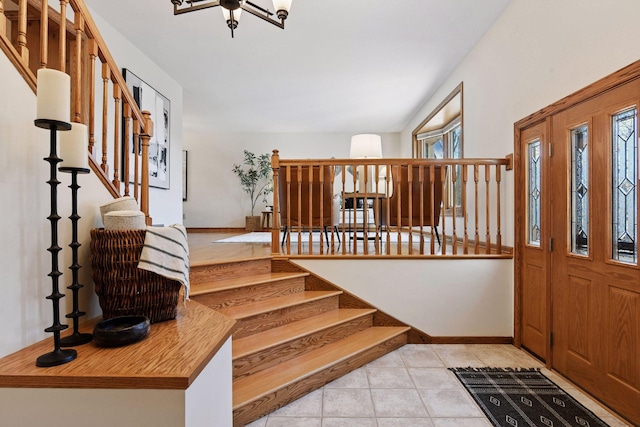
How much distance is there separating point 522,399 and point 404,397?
748mm

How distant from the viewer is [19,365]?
43.3 inches

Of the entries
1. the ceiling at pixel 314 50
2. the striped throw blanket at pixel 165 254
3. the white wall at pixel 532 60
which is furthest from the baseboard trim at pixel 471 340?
the ceiling at pixel 314 50

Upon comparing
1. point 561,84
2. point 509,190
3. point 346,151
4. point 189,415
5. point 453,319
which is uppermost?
point 346,151

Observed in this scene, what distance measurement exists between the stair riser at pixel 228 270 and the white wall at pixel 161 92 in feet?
6.73

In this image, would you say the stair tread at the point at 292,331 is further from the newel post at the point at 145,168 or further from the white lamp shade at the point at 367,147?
the white lamp shade at the point at 367,147

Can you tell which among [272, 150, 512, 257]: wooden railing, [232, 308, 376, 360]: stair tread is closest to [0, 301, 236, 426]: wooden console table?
[232, 308, 376, 360]: stair tread

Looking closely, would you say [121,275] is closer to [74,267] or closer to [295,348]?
[74,267]

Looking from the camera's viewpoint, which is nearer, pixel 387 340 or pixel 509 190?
pixel 387 340

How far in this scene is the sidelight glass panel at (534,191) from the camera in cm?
273

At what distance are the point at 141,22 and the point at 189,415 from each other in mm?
3798

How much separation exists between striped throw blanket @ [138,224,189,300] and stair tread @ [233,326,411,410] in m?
0.78

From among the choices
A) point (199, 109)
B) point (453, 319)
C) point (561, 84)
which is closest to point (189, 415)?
point (453, 319)

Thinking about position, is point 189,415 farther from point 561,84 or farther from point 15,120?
point 561,84

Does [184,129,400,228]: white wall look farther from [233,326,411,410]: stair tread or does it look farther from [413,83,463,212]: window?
[233,326,411,410]: stair tread
